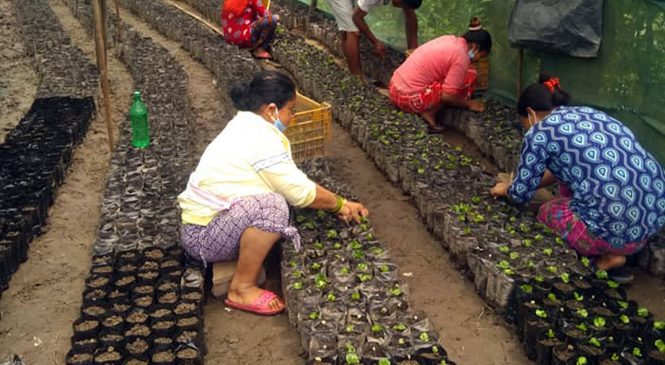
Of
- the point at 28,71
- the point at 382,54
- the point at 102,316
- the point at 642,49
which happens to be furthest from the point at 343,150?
the point at 28,71

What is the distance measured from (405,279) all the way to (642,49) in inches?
103

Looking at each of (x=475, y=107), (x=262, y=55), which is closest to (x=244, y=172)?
(x=475, y=107)

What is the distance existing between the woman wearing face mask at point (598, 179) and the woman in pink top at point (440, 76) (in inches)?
82.7

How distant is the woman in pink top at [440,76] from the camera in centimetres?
649

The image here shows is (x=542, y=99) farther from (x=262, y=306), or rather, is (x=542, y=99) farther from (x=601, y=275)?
(x=262, y=306)

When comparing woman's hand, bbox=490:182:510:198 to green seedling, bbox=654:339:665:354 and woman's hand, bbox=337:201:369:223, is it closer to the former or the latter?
woman's hand, bbox=337:201:369:223

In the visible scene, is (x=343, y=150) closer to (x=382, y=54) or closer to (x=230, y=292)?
(x=382, y=54)

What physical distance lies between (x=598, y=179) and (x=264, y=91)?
201cm

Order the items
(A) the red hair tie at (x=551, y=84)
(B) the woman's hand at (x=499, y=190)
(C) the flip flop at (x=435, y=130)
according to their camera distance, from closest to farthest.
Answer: (A) the red hair tie at (x=551, y=84) → (B) the woman's hand at (x=499, y=190) → (C) the flip flop at (x=435, y=130)

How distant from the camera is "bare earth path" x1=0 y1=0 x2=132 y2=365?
13.0 ft

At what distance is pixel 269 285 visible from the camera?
14.9 ft

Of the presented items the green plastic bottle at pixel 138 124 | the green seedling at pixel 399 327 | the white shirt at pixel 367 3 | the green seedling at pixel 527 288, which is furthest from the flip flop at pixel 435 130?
the green seedling at pixel 399 327

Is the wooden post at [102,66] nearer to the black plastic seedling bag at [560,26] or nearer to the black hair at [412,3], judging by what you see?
the black hair at [412,3]

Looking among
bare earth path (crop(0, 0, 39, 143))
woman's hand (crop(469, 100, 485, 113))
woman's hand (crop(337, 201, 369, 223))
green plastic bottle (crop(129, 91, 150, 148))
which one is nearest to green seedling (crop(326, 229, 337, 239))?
woman's hand (crop(337, 201, 369, 223))
